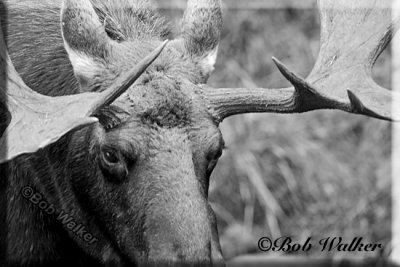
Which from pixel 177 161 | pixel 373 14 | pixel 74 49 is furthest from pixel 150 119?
pixel 373 14

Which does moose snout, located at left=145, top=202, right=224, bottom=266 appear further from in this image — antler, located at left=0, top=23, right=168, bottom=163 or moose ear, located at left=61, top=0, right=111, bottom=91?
moose ear, located at left=61, top=0, right=111, bottom=91

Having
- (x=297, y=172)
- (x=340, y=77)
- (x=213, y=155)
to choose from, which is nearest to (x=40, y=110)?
(x=213, y=155)

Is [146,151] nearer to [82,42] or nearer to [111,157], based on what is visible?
[111,157]

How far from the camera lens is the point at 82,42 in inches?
164

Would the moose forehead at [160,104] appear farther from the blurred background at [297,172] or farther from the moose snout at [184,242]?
the blurred background at [297,172]

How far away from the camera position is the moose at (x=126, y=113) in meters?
3.79

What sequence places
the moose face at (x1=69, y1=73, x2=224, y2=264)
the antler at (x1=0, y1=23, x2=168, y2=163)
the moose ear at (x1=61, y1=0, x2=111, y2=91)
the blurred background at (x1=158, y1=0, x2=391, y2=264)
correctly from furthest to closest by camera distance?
the blurred background at (x1=158, y1=0, x2=391, y2=264), the moose ear at (x1=61, y1=0, x2=111, y2=91), the moose face at (x1=69, y1=73, x2=224, y2=264), the antler at (x1=0, y1=23, x2=168, y2=163)

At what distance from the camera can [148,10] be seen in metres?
→ 4.72

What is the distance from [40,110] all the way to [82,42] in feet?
1.51

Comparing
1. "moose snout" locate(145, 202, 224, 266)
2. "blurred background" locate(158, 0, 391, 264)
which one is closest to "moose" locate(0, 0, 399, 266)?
"moose snout" locate(145, 202, 224, 266)

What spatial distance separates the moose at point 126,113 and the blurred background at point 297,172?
10.9 feet

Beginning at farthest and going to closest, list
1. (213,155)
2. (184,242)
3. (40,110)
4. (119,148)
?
(213,155) < (119,148) < (40,110) < (184,242)

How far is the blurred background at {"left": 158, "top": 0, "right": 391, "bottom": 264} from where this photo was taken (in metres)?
7.86

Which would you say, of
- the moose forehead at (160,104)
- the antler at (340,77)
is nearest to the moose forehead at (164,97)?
the moose forehead at (160,104)
